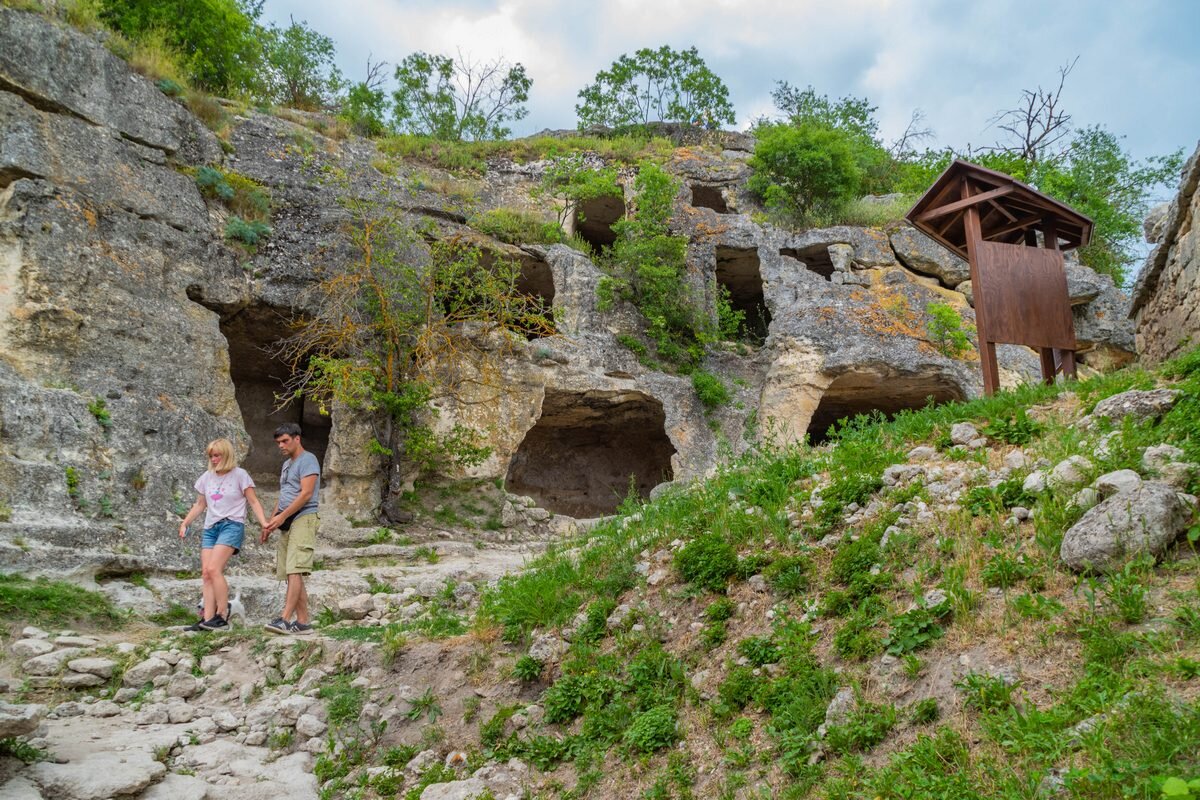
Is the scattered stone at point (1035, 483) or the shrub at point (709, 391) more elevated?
the shrub at point (709, 391)

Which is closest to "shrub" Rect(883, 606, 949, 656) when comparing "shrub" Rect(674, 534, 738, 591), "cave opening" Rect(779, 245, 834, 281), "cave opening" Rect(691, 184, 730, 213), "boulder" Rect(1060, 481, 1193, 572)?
"boulder" Rect(1060, 481, 1193, 572)

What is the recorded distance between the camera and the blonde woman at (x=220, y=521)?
619 centimetres

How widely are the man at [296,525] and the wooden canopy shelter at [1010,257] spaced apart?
244 inches

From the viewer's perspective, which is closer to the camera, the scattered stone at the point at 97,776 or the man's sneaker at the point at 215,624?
the scattered stone at the point at 97,776

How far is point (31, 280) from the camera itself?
9.16m

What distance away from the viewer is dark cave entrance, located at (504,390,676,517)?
16016 mm

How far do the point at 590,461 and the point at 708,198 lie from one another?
6.57 meters

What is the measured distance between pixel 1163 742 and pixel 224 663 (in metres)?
5.41

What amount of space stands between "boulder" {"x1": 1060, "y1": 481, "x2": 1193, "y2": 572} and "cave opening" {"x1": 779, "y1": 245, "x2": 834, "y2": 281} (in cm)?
1265

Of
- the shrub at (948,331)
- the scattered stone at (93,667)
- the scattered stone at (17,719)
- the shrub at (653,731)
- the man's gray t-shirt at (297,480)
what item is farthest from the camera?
the shrub at (948,331)

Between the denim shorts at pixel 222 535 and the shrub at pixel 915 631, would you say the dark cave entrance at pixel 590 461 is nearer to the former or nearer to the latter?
the denim shorts at pixel 222 535

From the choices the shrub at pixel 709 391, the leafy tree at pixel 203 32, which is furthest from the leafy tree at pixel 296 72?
the shrub at pixel 709 391

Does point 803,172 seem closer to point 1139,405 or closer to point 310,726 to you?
point 1139,405

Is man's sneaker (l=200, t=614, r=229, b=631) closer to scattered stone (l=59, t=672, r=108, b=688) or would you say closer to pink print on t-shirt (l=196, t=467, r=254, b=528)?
pink print on t-shirt (l=196, t=467, r=254, b=528)
